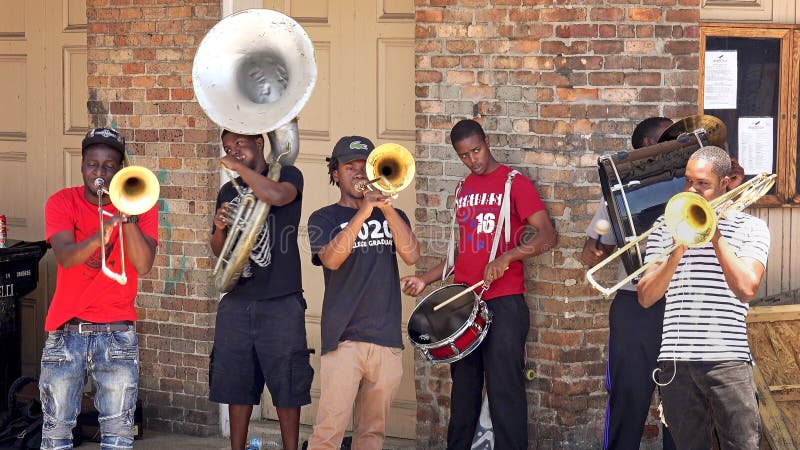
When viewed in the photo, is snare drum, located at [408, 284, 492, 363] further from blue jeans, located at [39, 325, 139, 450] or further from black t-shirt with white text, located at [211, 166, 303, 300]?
blue jeans, located at [39, 325, 139, 450]

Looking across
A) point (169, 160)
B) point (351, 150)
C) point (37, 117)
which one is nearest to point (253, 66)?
point (351, 150)

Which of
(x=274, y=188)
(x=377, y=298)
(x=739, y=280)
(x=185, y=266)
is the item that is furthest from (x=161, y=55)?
(x=739, y=280)

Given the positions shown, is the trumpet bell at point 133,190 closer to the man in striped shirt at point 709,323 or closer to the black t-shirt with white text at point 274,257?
the black t-shirt with white text at point 274,257

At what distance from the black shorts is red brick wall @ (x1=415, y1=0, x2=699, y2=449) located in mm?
1275

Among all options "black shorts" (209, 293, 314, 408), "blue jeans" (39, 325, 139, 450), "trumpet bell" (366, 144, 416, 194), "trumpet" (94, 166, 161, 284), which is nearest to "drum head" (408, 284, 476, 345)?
"black shorts" (209, 293, 314, 408)

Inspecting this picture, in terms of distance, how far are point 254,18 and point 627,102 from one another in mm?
1986

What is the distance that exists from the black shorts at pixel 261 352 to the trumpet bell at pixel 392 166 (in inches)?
33.4

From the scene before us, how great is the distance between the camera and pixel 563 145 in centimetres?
659

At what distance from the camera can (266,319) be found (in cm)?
628

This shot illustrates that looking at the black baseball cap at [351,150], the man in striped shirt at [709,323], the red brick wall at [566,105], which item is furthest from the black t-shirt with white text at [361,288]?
the man in striped shirt at [709,323]

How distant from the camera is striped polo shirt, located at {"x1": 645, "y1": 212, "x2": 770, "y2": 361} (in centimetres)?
514

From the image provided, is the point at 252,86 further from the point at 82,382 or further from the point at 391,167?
the point at 82,382

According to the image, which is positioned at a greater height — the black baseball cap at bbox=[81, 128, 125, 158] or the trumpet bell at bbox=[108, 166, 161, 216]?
the black baseball cap at bbox=[81, 128, 125, 158]

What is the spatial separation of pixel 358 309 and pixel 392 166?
73 cm
